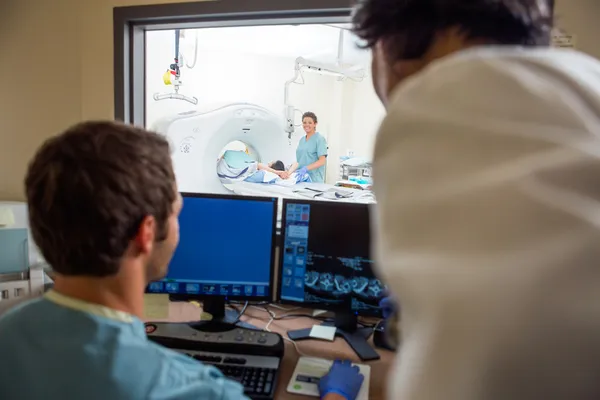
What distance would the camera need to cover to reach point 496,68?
38cm

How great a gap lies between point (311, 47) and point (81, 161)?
430 cm

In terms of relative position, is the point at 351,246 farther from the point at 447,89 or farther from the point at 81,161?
the point at 447,89

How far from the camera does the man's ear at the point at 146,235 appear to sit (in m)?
Answer: 0.87

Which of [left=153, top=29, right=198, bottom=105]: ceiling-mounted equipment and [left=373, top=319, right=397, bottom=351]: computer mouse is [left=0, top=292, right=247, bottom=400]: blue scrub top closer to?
[left=373, top=319, right=397, bottom=351]: computer mouse

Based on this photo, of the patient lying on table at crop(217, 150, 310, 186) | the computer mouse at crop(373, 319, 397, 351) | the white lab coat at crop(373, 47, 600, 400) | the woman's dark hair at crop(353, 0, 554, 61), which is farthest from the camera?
the patient lying on table at crop(217, 150, 310, 186)

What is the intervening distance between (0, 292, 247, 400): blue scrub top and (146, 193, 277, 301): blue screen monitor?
2.22 feet

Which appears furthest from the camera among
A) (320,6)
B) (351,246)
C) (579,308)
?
(320,6)

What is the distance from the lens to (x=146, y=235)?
885 millimetres

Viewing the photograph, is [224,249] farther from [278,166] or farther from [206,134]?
[278,166]

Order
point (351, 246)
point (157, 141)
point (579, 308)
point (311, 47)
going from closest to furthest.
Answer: point (579, 308) → point (157, 141) → point (351, 246) → point (311, 47)

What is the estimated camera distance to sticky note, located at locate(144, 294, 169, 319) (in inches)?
59.5

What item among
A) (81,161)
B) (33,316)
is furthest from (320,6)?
(33,316)

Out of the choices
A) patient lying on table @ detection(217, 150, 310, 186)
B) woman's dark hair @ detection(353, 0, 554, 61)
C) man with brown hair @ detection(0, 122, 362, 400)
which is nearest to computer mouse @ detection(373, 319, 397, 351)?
man with brown hair @ detection(0, 122, 362, 400)

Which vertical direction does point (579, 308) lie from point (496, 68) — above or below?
below
